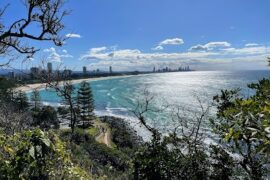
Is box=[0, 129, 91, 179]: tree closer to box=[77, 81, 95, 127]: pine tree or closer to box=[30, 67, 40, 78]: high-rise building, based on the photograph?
box=[30, 67, 40, 78]: high-rise building

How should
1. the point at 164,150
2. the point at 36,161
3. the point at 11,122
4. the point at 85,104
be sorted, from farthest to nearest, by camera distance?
the point at 85,104 < the point at 11,122 < the point at 164,150 < the point at 36,161

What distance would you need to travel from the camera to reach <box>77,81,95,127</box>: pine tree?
60.2m

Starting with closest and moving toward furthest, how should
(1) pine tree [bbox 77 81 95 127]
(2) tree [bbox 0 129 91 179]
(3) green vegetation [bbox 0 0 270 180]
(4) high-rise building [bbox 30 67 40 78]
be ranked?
1. (3) green vegetation [bbox 0 0 270 180]
2. (2) tree [bbox 0 129 91 179]
3. (4) high-rise building [bbox 30 67 40 78]
4. (1) pine tree [bbox 77 81 95 127]

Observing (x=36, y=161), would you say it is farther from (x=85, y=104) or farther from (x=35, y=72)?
(x=85, y=104)

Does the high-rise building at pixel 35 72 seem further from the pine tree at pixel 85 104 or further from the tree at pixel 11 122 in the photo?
the pine tree at pixel 85 104

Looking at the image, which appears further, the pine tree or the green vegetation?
the pine tree

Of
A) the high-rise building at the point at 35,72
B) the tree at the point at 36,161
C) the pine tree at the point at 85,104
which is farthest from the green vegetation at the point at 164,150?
the pine tree at the point at 85,104

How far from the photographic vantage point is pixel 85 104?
2473 inches

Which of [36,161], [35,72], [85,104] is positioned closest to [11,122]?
[35,72]

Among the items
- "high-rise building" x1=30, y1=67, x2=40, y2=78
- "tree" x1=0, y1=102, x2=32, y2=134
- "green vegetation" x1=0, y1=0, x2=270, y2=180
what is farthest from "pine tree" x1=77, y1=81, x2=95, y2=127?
"green vegetation" x1=0, y1=0, x2=270, y2=180

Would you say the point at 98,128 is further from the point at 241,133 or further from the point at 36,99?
the point at 241,133

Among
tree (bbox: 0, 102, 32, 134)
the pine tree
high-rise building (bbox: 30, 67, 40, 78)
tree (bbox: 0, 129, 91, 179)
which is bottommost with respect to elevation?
the pine tree

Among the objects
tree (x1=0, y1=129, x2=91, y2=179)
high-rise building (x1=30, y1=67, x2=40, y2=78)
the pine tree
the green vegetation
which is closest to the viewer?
the green vegetation

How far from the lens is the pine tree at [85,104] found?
6024 cm
